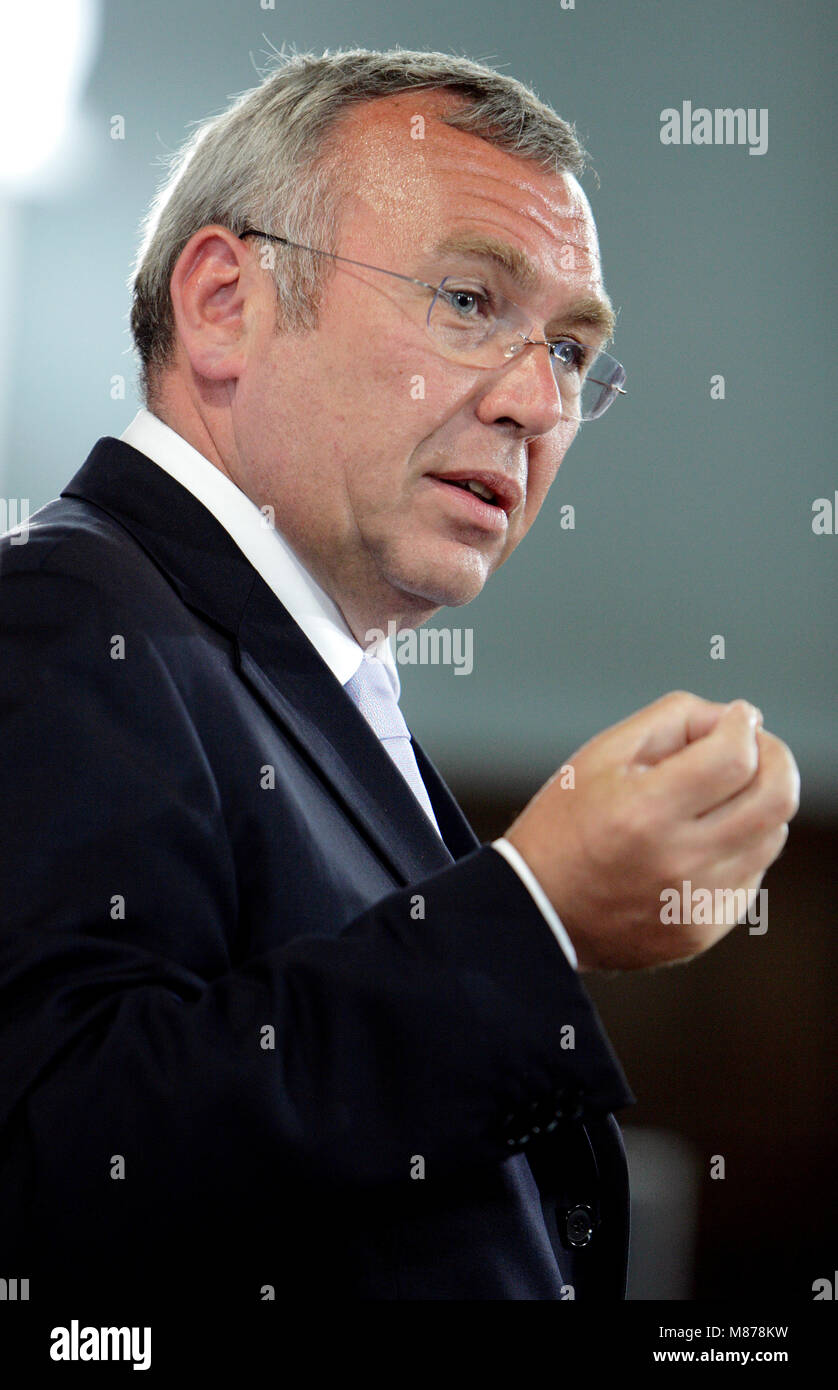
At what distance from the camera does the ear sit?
50.8 inches

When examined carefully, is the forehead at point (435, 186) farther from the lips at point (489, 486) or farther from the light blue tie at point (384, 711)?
the light blue tie at point (384, 711)

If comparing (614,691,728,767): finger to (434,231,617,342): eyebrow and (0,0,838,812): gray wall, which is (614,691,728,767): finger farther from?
(0,0,838,812): gray wall

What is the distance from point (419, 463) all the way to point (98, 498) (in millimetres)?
275

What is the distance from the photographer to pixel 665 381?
3494 millimetres

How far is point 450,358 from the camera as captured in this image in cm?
125

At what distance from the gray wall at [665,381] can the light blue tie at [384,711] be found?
6.54 feet

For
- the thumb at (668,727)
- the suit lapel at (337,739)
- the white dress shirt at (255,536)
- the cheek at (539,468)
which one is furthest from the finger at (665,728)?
the cheek at (539,468)

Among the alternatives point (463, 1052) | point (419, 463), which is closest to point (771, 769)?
point (463, 1052)

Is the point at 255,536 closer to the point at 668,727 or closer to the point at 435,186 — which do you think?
the point at 435,186

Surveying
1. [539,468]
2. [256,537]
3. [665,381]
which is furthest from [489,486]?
[665,381]

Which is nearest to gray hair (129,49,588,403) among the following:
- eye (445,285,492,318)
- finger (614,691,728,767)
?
eye (445,285,492,318)

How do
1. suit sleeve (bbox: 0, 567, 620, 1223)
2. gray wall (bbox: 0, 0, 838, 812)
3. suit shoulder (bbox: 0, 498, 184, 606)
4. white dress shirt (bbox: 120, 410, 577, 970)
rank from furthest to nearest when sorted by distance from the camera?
gray wall (bbox: 0, 0, 838, 812)
white dress shirt (bbox: 120, 410, 577, 970)
suit shoulder (bbox: 0, 498, 184, 606)
suit sleeve (bbox: 0, 567, 620, 1223)

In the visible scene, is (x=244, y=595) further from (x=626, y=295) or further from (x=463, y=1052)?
(x=626, y=295)

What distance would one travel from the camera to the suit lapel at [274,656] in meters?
1.05
